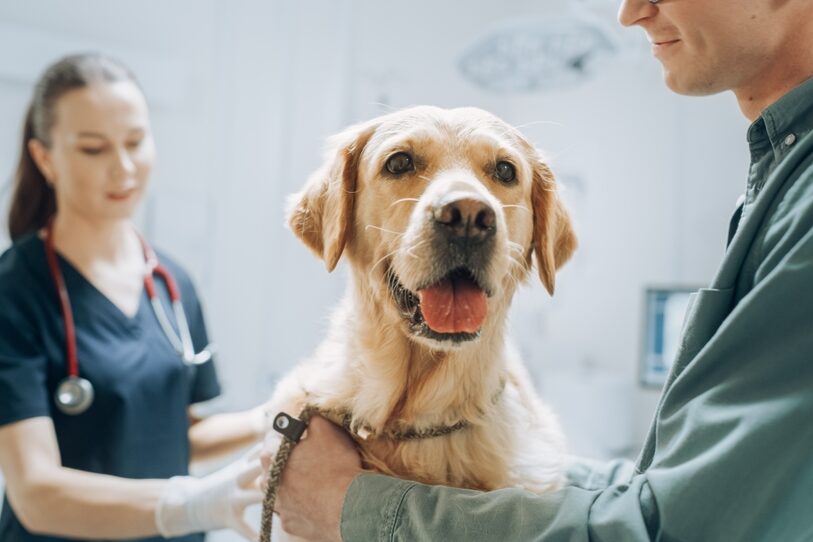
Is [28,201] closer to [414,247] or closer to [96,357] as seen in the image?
[96,357]

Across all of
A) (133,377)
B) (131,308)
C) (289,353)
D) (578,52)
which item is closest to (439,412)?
(133,377)

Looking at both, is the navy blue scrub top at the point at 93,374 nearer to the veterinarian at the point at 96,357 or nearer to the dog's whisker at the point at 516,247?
the veterinarian at the point at 96,357

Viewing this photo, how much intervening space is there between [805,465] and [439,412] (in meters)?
0.60

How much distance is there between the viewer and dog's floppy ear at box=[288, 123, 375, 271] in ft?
3.96

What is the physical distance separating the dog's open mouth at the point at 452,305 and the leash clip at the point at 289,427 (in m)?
0.25

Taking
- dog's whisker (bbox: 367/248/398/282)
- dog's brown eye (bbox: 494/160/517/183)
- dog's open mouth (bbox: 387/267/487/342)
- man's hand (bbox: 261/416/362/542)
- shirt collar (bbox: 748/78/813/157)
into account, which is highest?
shirt collar (bbox: 748/78/813/157)

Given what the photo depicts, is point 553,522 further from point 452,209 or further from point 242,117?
point 242,117

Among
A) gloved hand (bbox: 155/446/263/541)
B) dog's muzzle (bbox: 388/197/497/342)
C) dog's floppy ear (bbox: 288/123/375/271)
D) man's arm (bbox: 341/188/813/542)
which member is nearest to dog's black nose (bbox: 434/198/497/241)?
dog's muzzle (bbox: 388/197/497/342)

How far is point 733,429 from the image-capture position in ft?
2.21

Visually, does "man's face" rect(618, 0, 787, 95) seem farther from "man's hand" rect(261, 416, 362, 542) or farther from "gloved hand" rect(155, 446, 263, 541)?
"gloved hand" rect(155, 446, 263, 541)

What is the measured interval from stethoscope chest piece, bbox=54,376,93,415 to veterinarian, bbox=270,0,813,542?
685 mm

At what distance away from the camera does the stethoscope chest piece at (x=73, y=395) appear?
54.7 inches

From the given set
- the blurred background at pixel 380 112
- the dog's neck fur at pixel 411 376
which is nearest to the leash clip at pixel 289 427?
the dog's neck fur at pixel 411 376

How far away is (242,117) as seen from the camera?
281 centimetres
